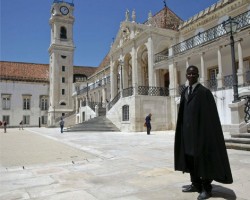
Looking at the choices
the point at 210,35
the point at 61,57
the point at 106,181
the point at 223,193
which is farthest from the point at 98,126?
the point at 61,57

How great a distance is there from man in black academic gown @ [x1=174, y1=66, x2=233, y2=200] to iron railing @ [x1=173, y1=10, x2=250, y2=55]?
14827mm

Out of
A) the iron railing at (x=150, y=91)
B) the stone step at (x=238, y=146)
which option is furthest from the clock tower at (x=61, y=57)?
the stone step at (x=238, y=146)

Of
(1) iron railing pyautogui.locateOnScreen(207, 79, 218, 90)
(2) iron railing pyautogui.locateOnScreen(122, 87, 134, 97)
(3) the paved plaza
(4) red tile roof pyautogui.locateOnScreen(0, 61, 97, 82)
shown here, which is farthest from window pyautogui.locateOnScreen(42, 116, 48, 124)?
(3) the paved plaza

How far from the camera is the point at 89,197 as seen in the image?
12.0ft

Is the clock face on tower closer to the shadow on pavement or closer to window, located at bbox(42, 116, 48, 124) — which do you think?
window, located at bbox(42, 116, 48, 124)

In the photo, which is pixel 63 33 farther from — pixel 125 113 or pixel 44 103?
pixel 125 113

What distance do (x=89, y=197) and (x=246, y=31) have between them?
16.2m

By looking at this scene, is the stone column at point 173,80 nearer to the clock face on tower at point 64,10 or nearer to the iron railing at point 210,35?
the iron railing at point 210,35

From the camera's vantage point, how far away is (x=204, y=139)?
3.52m

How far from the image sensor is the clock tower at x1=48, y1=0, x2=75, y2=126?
5331 cm

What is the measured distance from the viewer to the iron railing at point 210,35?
1714cm

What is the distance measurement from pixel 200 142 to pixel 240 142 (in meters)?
6.03

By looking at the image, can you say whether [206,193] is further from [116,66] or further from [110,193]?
[116,66]

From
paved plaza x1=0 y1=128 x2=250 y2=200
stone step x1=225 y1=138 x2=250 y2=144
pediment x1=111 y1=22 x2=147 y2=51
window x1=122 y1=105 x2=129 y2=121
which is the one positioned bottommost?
paved plaza x1=0 y1=128 x2=250 y2=200
